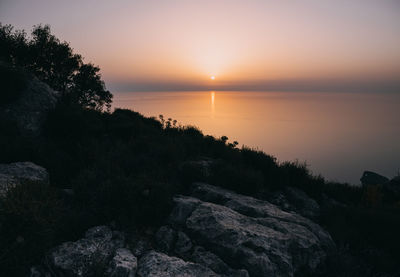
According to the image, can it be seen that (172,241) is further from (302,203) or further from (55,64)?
(55,64)

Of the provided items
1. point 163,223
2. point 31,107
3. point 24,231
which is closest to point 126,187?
point 163,223

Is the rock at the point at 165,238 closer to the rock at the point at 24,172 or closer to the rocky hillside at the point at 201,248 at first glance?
the rocky hillside at the point at 201,248

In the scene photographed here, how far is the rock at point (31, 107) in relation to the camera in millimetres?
9156

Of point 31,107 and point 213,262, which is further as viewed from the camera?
point 31,107

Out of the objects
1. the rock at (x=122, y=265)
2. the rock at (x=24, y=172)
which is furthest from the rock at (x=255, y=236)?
the rock at (x=24, y=172)

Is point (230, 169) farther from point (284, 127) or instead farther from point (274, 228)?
point (284, 127)

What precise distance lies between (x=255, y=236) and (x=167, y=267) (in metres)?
1.76

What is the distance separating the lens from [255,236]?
4.29 metres

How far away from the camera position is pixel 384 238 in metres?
5.75

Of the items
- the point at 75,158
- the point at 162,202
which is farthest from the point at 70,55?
the point at 162,202

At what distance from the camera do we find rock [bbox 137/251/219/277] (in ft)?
10.7

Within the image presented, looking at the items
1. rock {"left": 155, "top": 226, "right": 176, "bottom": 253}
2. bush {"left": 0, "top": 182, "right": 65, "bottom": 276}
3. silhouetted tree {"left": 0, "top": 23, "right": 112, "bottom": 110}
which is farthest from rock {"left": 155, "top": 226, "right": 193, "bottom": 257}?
silhouetted tree {"left": 0, "top": 23, "right": 112, "bottom": 110}

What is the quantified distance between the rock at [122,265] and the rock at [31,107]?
312 inches

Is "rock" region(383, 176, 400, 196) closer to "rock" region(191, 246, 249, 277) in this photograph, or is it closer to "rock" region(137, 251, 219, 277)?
"rock" region(191, 246, 249, 277)
